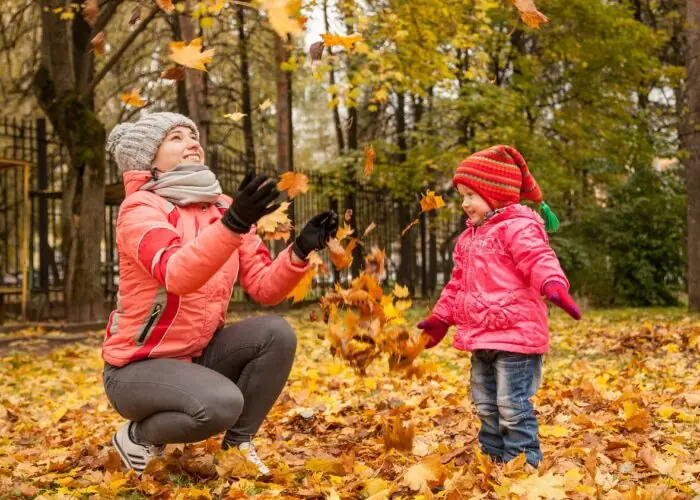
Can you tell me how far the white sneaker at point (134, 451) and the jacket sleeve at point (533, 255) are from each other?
1633 mm

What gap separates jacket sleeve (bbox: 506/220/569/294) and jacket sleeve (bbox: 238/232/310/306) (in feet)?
2.77

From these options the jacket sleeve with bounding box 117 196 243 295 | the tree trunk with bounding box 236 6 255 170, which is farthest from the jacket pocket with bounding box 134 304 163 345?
the tree trunk with bounding box 236 6 255 170

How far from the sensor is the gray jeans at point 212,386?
2.92 m

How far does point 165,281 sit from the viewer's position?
2.78m

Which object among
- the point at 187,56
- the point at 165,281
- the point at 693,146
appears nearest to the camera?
the point at 165,281

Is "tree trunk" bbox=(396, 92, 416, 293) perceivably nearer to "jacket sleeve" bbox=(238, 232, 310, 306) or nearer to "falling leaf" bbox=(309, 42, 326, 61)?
"jacket sleeve" bbox=(238, 232, 310, 306)

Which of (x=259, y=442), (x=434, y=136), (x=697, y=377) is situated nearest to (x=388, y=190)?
(x=434, y=136)

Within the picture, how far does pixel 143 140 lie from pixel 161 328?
2.44 ft

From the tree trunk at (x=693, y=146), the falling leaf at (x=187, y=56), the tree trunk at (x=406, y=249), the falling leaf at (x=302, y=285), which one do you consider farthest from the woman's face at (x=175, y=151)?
the tree trunk at (x=406, y=249)

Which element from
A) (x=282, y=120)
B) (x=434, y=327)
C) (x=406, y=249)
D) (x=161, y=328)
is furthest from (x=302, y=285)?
(x=406, y=249)

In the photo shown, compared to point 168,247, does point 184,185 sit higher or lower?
higher

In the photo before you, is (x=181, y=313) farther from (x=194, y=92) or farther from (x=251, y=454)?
(x=194, y=92)

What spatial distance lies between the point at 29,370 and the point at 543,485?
607 centimetres


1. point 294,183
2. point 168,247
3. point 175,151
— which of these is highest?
point 175,151
